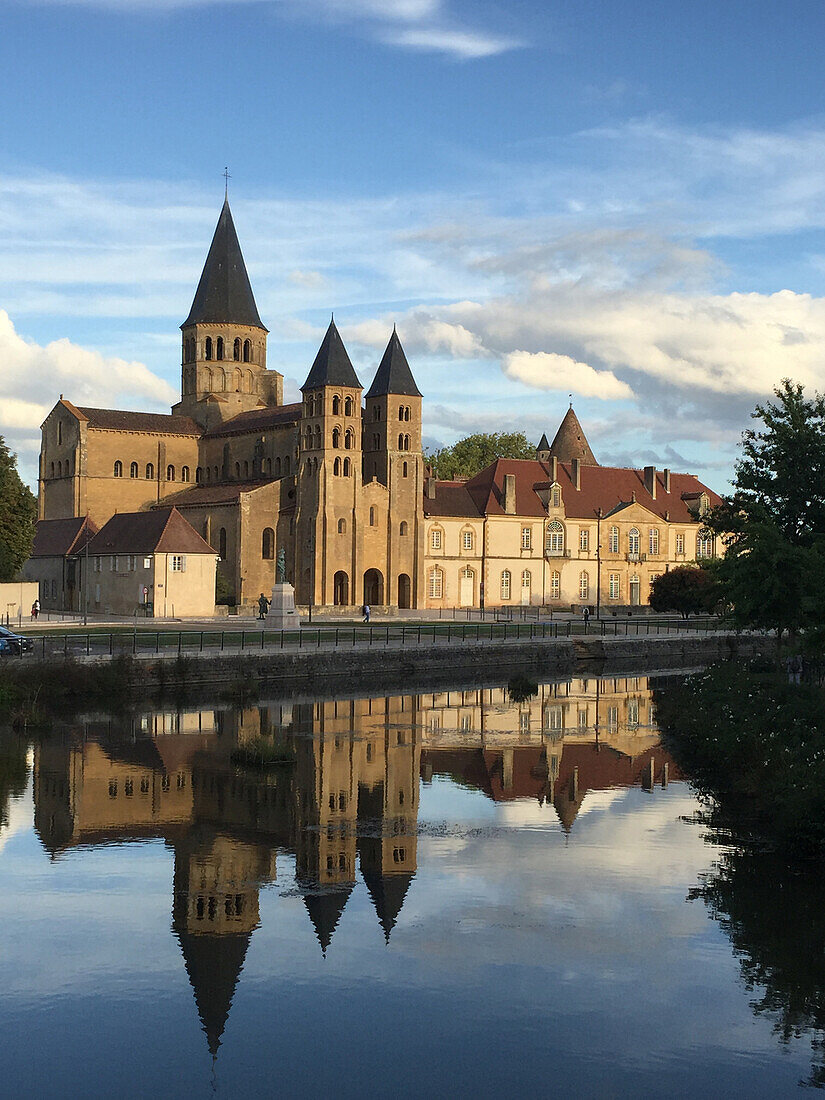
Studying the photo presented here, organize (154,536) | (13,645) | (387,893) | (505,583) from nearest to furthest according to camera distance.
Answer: (387,893) → (13,645) → (154,536) → (505,583)

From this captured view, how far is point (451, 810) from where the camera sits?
1009 inches

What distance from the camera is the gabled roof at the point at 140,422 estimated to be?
9181 centimetres

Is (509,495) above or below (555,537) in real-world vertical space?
above

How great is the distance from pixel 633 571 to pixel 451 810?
253 ft

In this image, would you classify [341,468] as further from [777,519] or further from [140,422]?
[777,519]

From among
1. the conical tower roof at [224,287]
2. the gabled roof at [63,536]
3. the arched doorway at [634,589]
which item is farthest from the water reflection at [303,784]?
the conical tower roof at [224,287]

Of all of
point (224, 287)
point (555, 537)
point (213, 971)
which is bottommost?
point (213, 971)

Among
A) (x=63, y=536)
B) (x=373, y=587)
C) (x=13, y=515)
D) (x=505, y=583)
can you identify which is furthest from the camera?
(x=505, y=583)

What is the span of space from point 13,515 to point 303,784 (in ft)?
132

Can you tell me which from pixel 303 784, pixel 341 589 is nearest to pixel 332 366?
pixel 341 589

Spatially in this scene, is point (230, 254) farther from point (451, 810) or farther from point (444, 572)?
point (451, 810)

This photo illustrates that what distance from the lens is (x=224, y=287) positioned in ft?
320

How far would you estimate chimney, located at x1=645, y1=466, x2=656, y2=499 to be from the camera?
344 ft

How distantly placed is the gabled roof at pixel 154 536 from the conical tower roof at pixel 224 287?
87.8ft
